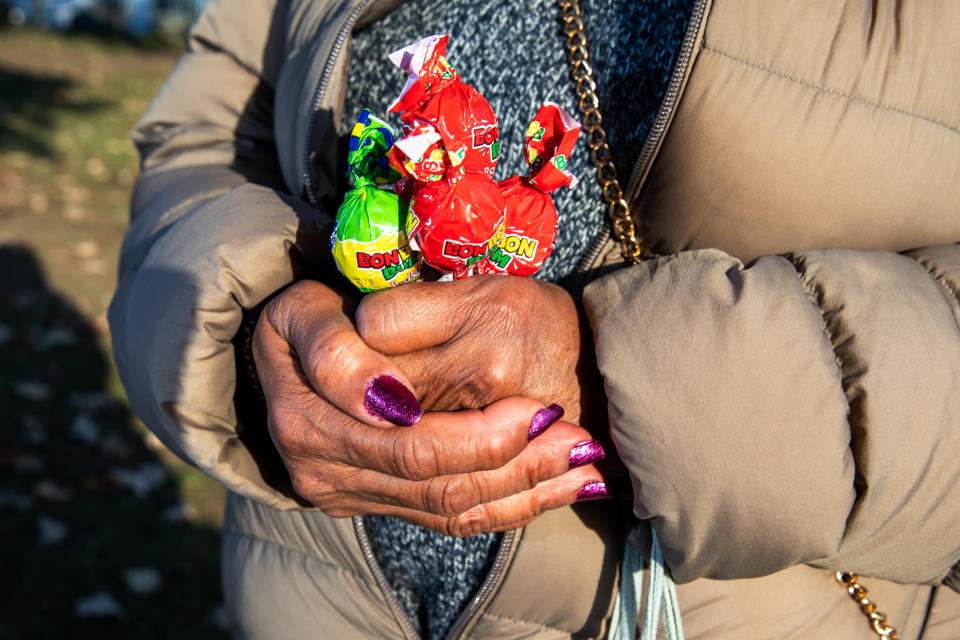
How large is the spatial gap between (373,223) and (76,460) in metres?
3.57

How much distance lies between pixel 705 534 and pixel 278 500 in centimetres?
79

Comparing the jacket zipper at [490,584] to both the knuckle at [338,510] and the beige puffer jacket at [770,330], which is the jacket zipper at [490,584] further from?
the knuckle at [338,510]

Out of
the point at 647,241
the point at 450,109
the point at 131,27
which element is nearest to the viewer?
the point at 450,109

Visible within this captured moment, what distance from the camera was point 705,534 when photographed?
3.38 feet

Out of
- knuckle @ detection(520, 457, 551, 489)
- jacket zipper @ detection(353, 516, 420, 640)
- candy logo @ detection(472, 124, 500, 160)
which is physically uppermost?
candy logo @ detection(472, 124, 500, 160)

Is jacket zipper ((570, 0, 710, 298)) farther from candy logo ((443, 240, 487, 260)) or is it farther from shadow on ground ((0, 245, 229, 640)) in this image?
shadow on ground ((0, 245, 229, 640))

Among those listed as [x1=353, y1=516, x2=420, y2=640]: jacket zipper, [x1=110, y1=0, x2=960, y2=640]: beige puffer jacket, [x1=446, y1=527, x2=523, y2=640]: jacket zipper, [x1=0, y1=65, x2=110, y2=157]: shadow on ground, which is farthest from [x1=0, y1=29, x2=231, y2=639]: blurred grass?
[x1=110, y1=0, x2=960, y2=640]: beige puffer jacket

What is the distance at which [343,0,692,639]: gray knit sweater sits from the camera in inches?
45.9

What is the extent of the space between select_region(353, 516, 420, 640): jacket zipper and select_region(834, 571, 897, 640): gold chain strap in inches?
31.2

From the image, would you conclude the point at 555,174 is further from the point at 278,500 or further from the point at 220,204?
the point at 278,500

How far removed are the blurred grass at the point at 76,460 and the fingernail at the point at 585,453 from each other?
8.76ft

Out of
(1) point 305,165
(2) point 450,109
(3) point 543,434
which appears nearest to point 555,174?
(2) point 450,109

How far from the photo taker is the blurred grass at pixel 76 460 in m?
3.16

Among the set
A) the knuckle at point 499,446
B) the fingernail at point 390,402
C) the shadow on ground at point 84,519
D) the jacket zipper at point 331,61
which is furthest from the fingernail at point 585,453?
the shadow on ground at point 84,519
